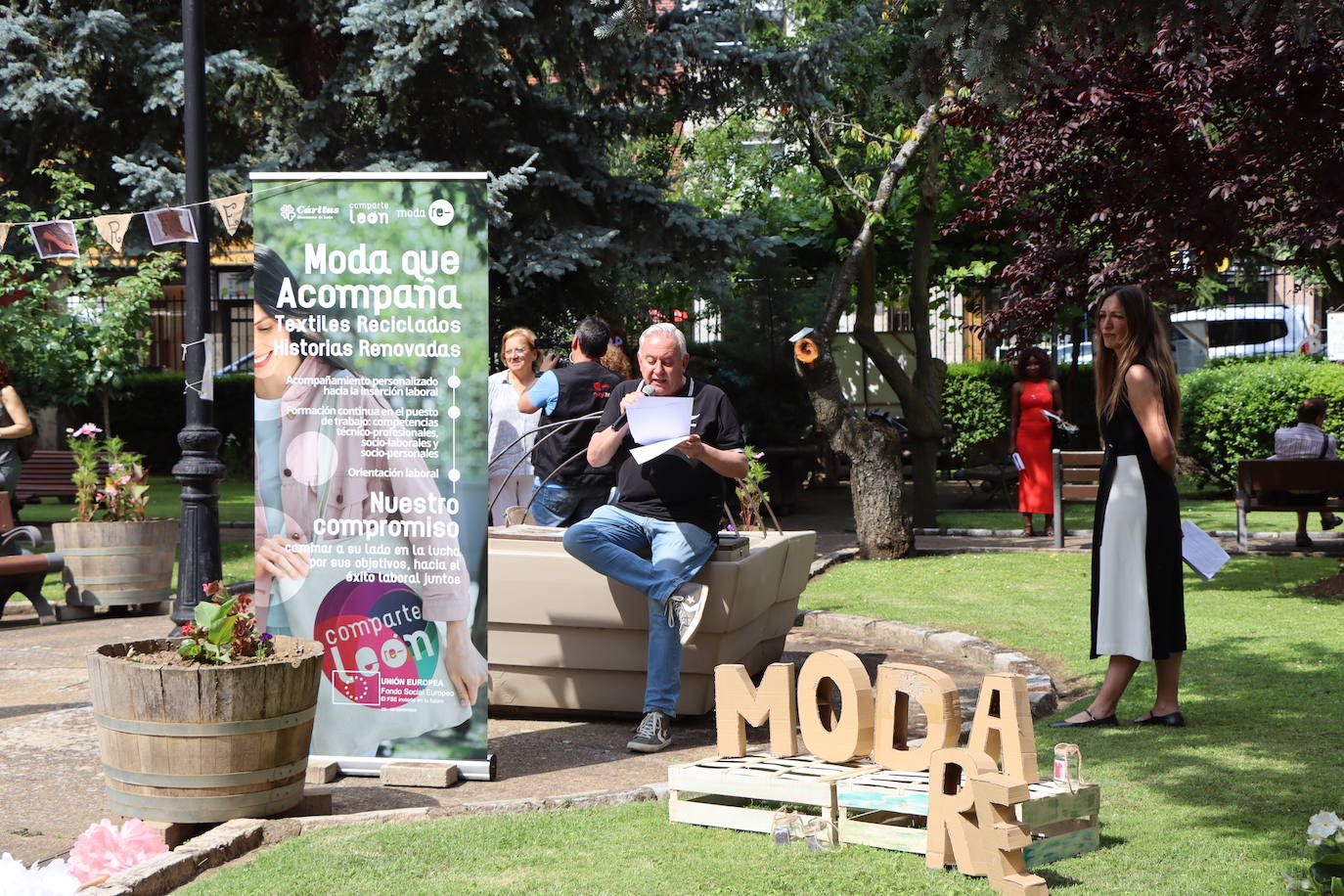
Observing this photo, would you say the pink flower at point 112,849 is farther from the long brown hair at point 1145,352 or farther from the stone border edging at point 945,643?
the long brown hair at point 1145,352

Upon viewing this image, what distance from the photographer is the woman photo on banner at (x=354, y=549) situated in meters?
5.47

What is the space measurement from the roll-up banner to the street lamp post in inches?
119

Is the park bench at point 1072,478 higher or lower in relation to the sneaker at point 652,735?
higher

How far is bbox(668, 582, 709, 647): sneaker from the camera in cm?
609

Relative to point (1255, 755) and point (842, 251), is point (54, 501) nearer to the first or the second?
point (842, 251)

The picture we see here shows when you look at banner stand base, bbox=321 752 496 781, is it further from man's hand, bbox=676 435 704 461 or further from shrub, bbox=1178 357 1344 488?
shrub, bbox=1178 357 1344 488

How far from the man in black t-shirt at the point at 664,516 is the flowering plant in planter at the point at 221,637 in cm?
177

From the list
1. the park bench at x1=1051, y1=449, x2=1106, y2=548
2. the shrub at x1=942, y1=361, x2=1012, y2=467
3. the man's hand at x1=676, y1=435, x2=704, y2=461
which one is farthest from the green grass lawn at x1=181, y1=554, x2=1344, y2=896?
the shrub at x1=942, y1=361, x2=1012, y2=467

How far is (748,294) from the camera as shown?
58.4 ft

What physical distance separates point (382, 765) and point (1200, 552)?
3.67 metres

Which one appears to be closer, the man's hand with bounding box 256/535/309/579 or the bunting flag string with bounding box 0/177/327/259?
the man's hand with bounding box 256/535/309/579

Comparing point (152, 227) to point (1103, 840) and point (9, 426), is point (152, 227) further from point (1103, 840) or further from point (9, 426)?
point (1103, 840)

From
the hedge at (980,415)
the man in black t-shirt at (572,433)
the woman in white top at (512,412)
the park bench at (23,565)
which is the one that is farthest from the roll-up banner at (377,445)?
the hedge at (980,415)

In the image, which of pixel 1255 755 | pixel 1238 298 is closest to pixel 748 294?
pixel 1255 755
